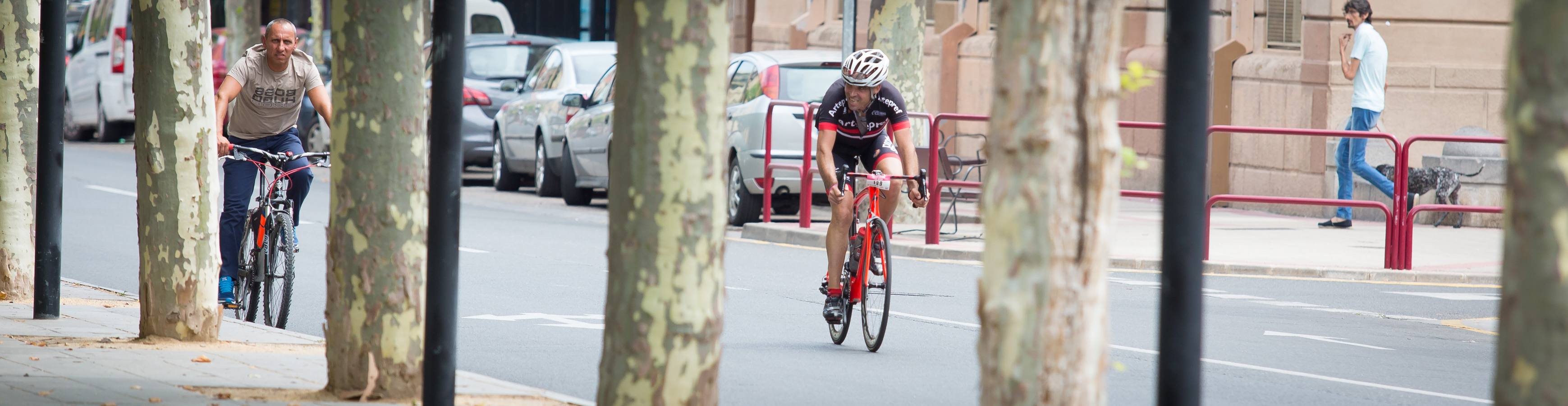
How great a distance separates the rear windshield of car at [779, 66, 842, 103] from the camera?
1503 cm

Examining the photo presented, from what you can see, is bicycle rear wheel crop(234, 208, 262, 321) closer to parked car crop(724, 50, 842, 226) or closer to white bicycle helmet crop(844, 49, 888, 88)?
white bicycle helmet crop(844, 49, 888, 88)

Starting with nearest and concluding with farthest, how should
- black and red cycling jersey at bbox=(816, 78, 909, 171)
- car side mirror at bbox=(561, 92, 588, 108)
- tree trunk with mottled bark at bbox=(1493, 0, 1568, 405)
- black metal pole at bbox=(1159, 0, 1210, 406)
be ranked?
tree trunk with mottled bark at bbox=(1493, 0, 1568, 405) < black metal pole at bbox=(1159, 0, 1210, 406) < black and red cycling jersey at bbox=(816, 78, 909, 171) < car side mirror at bbox=(561, 92, 588, 108)

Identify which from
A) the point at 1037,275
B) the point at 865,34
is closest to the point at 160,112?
the point at 1037,275

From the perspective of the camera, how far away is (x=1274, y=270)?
1236cm

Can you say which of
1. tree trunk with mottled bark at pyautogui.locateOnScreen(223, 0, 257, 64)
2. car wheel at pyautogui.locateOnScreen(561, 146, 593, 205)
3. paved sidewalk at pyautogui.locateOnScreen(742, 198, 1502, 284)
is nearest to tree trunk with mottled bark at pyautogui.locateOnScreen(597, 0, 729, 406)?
paved sidewalk at pyautogui.locateOnScreen(742, 198, 1502, 284)

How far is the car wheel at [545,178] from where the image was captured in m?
18.9

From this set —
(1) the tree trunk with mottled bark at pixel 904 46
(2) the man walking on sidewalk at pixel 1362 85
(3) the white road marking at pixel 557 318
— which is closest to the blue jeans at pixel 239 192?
(3) the white road marking at pixel 557 318

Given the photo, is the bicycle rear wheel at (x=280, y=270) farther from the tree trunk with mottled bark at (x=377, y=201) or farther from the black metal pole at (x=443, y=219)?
the black metal pole at (x=443, y=219)

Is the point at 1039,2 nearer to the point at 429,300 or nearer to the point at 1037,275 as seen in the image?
the point at 1037,275

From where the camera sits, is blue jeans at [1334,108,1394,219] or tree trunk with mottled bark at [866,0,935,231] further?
tree trunk with mottled bark at [866,0,935,231]

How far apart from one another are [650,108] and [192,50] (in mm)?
3602

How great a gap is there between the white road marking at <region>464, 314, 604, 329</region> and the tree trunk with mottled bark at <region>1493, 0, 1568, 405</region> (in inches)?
272

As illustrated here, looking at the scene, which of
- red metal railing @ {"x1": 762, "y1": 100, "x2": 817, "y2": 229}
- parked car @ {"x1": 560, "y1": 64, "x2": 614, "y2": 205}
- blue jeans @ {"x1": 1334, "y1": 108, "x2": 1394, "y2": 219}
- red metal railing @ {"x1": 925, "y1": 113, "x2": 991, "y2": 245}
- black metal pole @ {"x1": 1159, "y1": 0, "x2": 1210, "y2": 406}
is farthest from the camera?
parked car @ {"x1": 560, "y1": 64, "x2": 614, "y2": 205}

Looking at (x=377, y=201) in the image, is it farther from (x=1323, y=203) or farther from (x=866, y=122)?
(x=1323, y=203)
